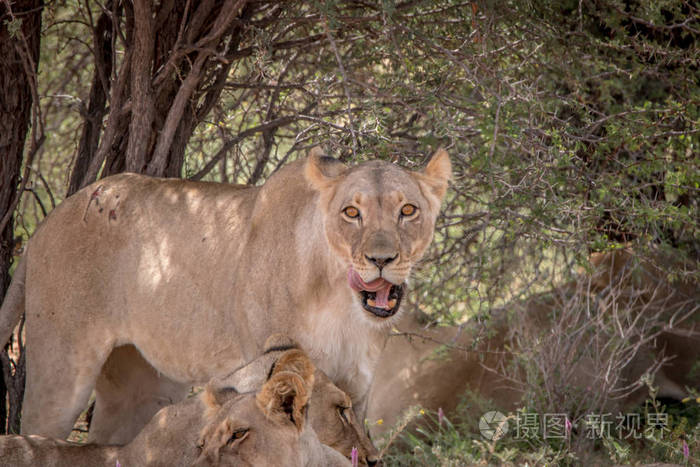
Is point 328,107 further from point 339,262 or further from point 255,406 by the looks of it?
point 255,406

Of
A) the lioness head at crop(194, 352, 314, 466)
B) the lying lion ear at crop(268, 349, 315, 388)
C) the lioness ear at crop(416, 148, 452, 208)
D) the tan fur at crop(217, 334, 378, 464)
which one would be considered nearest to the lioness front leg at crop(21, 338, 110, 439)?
the tan fur at crop(217, 334, 378, 464)

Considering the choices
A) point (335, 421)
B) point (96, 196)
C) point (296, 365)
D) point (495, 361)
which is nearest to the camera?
point (296, 365)

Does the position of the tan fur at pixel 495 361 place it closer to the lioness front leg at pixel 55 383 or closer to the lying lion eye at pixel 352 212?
the lioness front leg at pixel 55 383

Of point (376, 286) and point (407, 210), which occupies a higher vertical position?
point (407, 210)

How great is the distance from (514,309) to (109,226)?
8.90 ft

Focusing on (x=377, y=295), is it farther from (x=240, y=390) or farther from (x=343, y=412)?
(x=240, y=390)

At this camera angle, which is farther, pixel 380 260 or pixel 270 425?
pixel 380 260

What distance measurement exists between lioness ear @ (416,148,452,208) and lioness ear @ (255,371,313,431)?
1724 millimetres

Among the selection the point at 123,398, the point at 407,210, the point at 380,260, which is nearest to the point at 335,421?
the point at 380,260

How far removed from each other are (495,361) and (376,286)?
9.56 ft

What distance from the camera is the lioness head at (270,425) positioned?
2.89 metres

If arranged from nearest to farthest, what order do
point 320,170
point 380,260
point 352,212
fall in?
point 380,260 → point 352,212 → point 320,170

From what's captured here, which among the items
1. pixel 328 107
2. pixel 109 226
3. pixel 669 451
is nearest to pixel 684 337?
pixel 669 451

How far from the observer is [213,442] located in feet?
9.66
